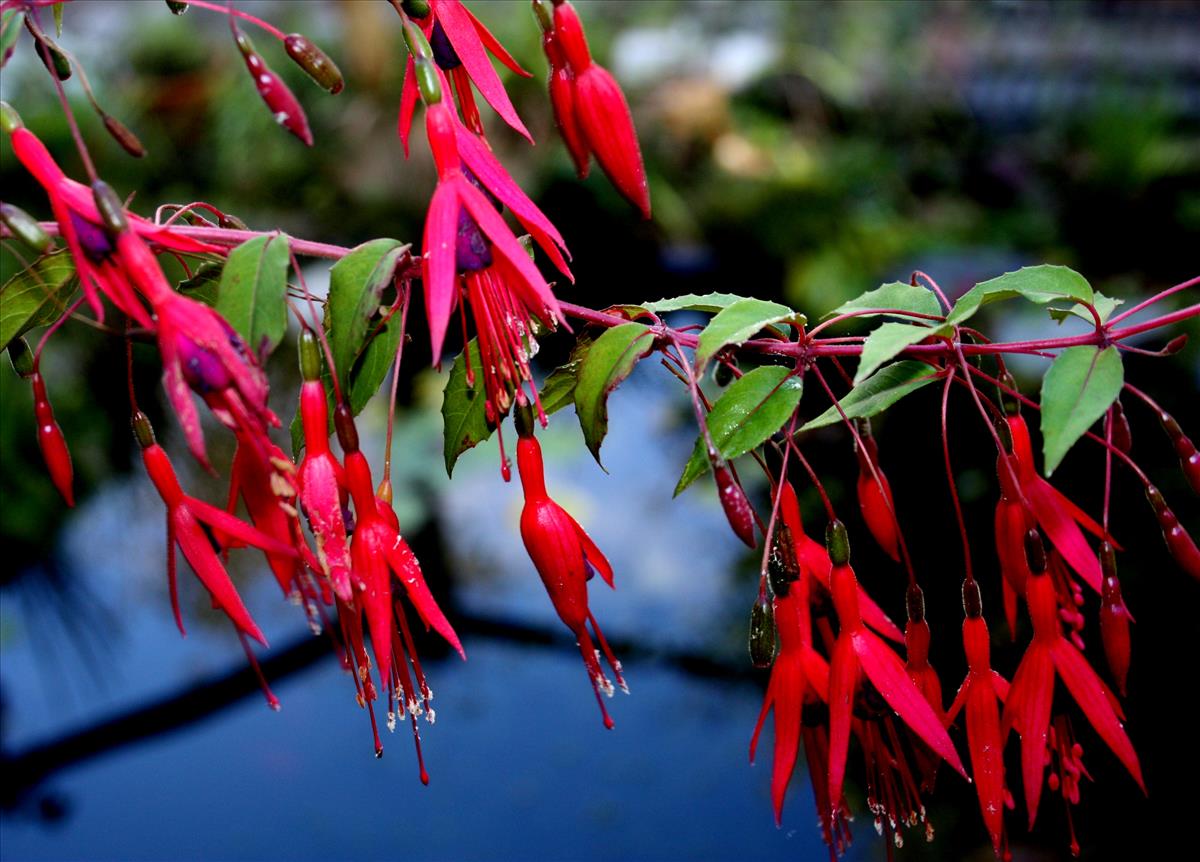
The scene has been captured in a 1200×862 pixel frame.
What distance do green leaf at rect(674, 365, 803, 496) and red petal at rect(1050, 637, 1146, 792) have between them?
0.13 m

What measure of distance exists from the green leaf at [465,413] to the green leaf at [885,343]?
140mm

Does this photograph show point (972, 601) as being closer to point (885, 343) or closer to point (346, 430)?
point (885, 343)

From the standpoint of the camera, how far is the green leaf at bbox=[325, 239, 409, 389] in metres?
0.36

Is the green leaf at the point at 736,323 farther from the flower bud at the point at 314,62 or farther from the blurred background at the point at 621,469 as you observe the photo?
the blurred background at the point at 621,469

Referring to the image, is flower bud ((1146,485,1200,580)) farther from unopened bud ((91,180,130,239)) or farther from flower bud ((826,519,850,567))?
unopened bud ((91,180,130,239))

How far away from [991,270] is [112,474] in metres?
1.83

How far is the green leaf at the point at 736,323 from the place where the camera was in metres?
0.37

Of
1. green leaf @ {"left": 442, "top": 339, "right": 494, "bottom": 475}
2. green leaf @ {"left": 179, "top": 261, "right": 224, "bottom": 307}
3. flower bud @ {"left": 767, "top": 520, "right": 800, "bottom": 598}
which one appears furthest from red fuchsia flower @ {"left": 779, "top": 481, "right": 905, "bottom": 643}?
green leaf @ {"left": 179, "top": 261, "right": 224, "bottom": 307}

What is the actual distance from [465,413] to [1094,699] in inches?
9.7

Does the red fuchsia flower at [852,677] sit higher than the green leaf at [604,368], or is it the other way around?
the green leaf at [604,368]

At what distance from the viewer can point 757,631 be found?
40 centimetres

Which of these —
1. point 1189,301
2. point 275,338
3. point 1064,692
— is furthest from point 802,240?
point 275,338

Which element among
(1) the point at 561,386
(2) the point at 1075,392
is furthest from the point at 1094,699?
(1) the point at 561,386

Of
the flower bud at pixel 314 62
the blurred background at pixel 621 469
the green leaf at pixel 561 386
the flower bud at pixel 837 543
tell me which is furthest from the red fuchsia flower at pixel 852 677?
the blurred background at pixel 621 469
